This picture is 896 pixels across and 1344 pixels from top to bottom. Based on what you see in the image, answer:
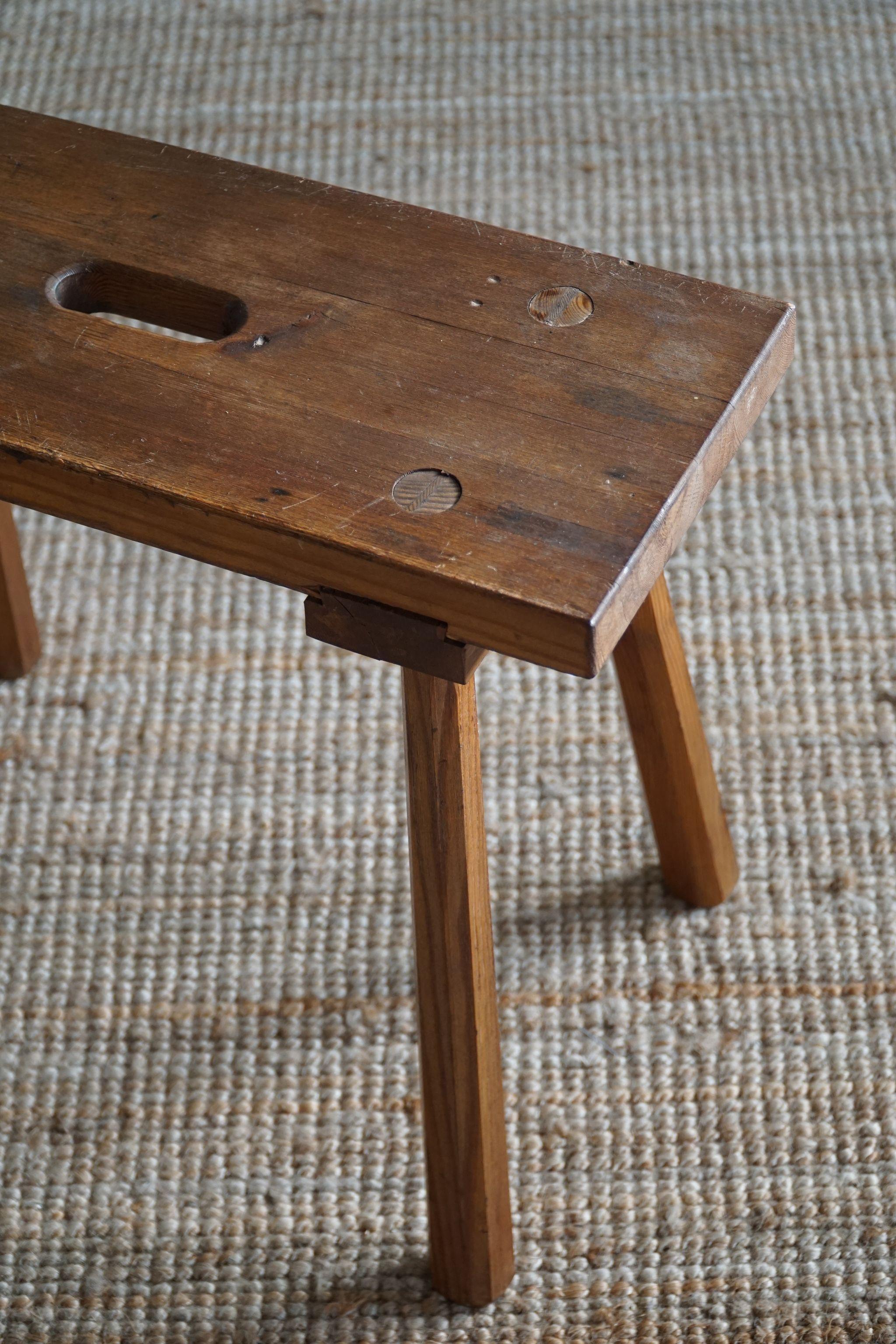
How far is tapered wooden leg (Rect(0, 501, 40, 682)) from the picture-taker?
3.28 ft

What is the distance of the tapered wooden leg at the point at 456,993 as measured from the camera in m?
0.66

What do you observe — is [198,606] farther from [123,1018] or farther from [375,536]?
[375,536]

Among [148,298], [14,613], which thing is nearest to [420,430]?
[148,298]

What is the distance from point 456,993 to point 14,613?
54cm

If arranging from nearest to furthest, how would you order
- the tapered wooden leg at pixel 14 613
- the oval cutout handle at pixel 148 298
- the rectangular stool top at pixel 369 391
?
1. the rectangular stool top at pixel 369 391
2. the oval cutout handle at pixel 148 298
3. the tapered wooden leg at pixel 14 613

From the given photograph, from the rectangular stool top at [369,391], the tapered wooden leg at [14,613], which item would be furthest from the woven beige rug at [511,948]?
the rectangular stool top at [369,391]

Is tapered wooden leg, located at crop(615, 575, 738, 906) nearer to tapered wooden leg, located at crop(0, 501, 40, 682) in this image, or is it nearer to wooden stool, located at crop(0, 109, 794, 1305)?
wooden stool, located at crop(0, 109, 794, 1305)

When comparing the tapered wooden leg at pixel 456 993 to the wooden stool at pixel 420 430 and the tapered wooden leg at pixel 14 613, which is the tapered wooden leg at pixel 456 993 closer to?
the wooden stool at pixel 420 430

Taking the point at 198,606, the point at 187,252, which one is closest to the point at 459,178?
the point at 198,606

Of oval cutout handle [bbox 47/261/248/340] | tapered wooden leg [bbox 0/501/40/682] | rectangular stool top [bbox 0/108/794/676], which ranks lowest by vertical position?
tapered wooden leg [bbox 0/501/40/682]

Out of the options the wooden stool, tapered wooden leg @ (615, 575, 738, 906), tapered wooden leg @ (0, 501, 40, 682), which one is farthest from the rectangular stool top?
tapered wooden leg @ (0, 501, 40, 682)

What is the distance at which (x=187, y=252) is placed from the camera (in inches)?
30.0

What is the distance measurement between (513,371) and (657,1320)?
51cm

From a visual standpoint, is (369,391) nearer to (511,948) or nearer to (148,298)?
(148,298)
